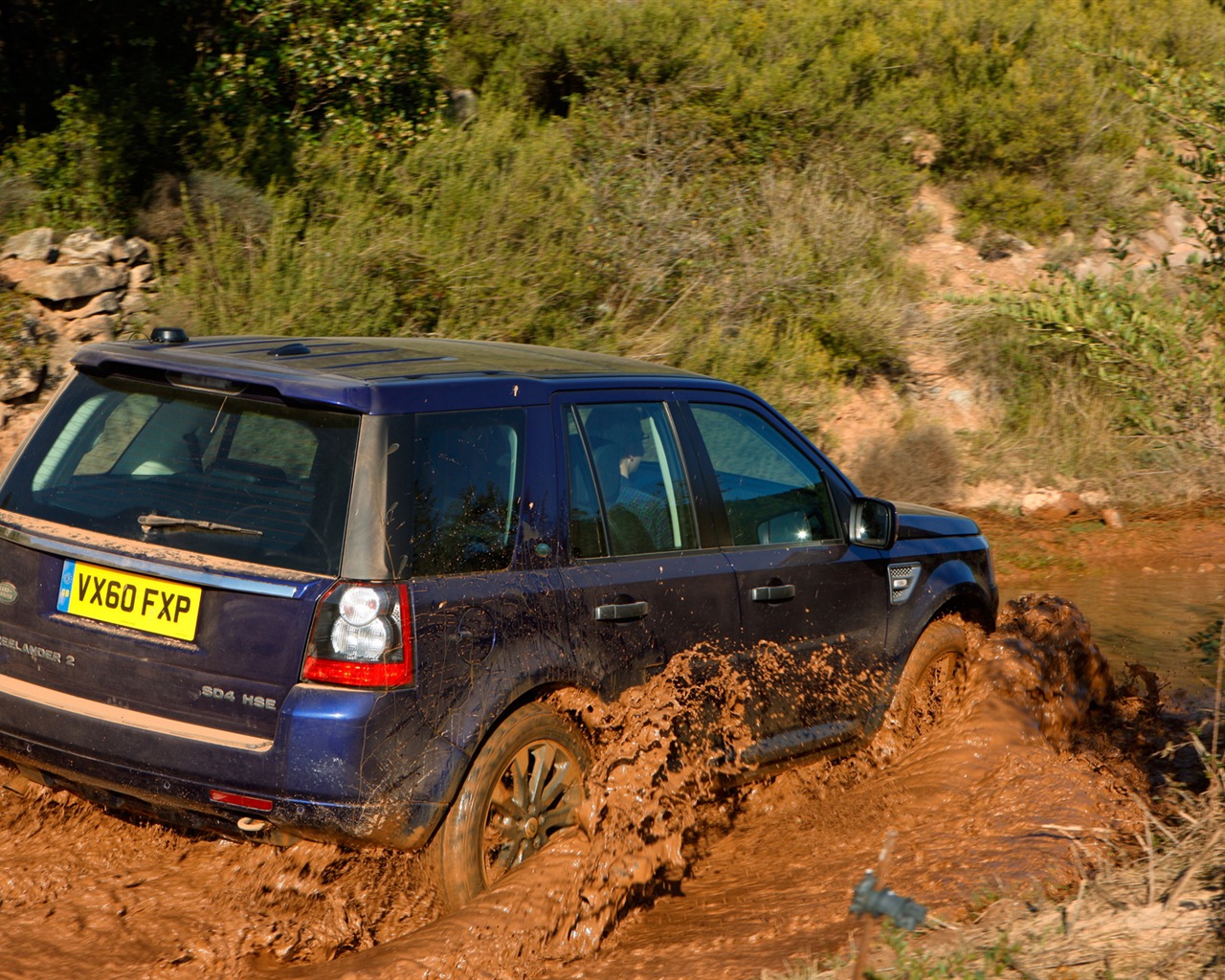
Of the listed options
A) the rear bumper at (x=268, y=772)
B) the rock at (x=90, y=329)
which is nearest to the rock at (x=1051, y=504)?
the rock at (x=90, y=329)

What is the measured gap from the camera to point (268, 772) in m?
3.39

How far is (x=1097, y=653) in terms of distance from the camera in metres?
6.70

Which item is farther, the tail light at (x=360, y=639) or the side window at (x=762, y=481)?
the side window at (x=762, y=481)

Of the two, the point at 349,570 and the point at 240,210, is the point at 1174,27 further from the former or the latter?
the point at 349,570

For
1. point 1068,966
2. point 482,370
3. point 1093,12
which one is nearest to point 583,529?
point 482,370

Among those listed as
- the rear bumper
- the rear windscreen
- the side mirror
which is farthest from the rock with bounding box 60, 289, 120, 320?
the side mirror

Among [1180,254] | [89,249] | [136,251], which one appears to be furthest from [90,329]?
[1180,254]

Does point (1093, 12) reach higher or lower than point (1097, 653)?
higher

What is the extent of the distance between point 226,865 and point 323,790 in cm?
90

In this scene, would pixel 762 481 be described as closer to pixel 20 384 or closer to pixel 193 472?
pixel 193 472

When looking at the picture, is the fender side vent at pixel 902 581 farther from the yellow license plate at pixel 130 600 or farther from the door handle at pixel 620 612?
the yellow license plate at pixel 130 600

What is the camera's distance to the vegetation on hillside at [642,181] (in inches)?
402

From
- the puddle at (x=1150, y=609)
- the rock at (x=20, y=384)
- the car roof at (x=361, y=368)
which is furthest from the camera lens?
the rock at (x=20, y=384)

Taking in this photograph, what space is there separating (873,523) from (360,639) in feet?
8.08
